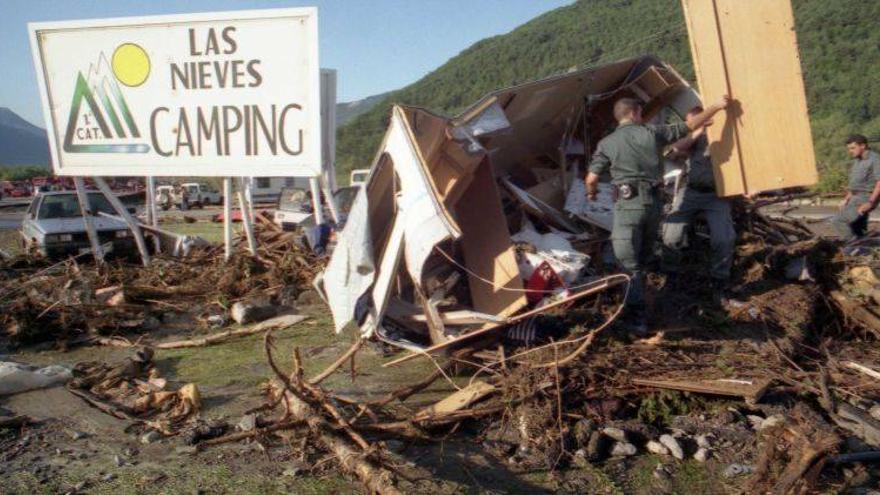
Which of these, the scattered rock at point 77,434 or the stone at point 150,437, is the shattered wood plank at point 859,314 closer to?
the stone at point 150,437

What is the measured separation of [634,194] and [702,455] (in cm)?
214

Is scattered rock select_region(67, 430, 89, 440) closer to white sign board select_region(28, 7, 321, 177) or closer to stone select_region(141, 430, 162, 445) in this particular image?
stone select_region(141, 430, 162, 445)

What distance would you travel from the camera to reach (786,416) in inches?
143

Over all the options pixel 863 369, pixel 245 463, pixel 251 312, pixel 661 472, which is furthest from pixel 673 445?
pixel 251 312

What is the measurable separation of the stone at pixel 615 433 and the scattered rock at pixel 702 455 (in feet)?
1.21

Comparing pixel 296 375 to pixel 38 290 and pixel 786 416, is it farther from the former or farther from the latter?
pixel 38 290

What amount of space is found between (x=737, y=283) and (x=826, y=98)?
109ft

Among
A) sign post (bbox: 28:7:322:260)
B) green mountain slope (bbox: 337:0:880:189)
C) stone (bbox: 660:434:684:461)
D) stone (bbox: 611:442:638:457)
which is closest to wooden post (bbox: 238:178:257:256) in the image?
sign post (bbox: 28:7:322:260)

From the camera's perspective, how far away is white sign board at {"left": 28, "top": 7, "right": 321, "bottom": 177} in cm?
772

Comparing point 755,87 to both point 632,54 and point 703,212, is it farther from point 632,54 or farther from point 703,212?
point 632,54

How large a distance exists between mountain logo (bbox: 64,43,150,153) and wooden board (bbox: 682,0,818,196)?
6755 mm

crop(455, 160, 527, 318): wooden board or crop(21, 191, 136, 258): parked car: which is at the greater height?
crop(21, 191, 136, 258): parked car

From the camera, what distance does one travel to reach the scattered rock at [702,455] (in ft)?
11.1

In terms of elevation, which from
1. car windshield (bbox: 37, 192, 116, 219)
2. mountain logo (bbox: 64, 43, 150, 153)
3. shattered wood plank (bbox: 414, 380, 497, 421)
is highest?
mountain logo (bbox: 64, 43, 150, 153)
